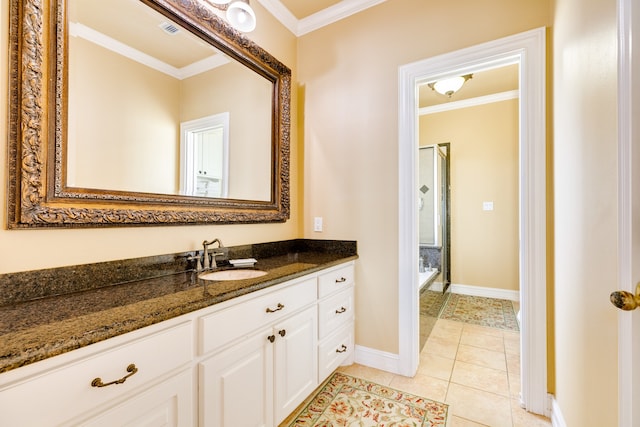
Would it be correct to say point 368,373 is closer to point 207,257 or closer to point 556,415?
point 556,415

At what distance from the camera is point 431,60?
6.22 ft

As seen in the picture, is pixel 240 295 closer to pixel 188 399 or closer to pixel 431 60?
pixel 188 399

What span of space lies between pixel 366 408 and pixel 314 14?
2802mm

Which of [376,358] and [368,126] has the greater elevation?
[368,126]

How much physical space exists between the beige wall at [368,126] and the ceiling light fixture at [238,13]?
29.6 inches

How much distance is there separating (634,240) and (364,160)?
1.55 m

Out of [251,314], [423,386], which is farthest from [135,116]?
[423,386]

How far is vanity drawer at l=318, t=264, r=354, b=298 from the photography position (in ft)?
5.61

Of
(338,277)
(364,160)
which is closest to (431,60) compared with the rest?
(364,160)

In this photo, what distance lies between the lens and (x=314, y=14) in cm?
229

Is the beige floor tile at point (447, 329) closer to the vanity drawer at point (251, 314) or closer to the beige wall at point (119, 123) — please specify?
the vanity drawer at point (251, 314)

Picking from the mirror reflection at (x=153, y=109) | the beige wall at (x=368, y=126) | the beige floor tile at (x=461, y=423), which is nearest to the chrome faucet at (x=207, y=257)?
the mirror reflection at (x=153, y=109)

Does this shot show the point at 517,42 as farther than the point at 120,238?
Yes

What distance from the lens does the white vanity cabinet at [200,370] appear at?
68cm
